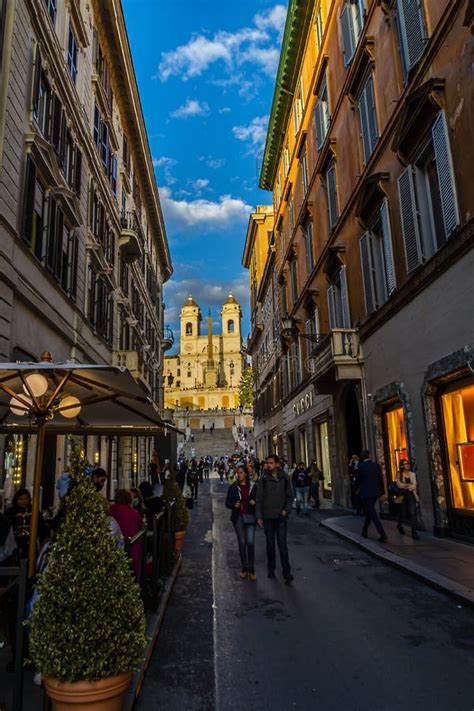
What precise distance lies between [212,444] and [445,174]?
6775cm

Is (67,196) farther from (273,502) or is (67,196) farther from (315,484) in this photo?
(315,484)

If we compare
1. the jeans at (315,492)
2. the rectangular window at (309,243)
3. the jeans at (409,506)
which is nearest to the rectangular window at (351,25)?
the rectangular window at (309,243)

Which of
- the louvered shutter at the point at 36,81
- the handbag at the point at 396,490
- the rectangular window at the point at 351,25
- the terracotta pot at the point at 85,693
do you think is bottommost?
the terracotta pot at the point at 85,693

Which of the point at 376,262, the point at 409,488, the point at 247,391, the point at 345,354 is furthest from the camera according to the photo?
the point at 247,391

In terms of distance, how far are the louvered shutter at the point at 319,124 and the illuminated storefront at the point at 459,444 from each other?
1386 centimetres

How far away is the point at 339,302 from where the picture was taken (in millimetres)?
19000

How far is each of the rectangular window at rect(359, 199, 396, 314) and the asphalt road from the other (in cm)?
→ 817

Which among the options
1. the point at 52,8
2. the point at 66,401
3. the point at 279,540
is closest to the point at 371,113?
the point at 52,8

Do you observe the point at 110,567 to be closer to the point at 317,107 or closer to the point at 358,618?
the point at 358,618

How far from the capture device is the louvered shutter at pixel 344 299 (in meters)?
17.5

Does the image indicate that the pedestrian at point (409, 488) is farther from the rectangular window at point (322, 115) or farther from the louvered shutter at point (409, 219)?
the rectangular window at point (322, 115)

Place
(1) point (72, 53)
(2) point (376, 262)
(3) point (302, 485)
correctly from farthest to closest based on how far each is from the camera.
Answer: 1. (3) point (302, 485)
2. (1) point (72, 53)
3. (2) point (376, 262)

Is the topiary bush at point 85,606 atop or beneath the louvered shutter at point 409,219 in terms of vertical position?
beneath

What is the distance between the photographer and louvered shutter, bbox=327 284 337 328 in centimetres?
1944
